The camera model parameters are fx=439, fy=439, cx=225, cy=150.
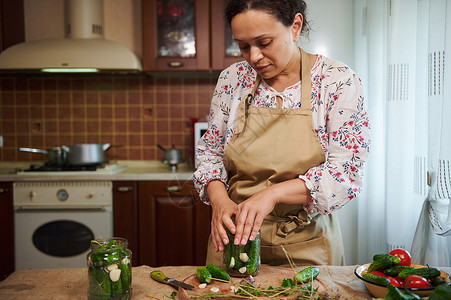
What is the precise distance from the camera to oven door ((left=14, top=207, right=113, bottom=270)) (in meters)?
2.68

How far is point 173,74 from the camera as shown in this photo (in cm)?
311

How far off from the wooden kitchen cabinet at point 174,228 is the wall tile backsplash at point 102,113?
1.86 ft

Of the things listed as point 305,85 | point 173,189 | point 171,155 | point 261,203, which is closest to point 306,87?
point 305,85

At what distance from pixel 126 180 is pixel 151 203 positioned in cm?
21

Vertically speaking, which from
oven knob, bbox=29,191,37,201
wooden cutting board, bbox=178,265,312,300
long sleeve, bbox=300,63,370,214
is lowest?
oven knob, bbox=29,191,37,201

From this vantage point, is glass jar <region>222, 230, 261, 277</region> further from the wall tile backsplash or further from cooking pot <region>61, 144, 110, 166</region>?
the wall tile backsplash

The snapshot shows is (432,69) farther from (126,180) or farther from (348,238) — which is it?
(126,180)

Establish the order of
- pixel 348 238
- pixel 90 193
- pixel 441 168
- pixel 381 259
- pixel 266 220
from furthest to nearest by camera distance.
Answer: pixel 90 193, pixel 348 238, pixel 441 168, pixel 266 220, pixel 381 259

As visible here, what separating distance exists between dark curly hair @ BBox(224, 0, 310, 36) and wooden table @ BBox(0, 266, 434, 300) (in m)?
0.69

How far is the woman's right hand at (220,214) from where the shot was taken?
1079 millimetres

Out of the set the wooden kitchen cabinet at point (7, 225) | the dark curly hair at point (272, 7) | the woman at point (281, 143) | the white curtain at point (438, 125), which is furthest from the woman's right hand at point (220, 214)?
the wooden kitchen cabinet at point (7, 225)

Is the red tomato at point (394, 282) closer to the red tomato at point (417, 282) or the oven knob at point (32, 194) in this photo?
the red tomato at point (417, 282)

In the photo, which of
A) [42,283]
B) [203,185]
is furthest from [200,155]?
[42,283]

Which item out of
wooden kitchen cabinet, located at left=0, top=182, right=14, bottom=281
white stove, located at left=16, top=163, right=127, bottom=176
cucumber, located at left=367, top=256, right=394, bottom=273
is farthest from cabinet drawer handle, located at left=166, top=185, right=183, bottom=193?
cucumber, located at left=367, top=256, right=394, bottom=273
